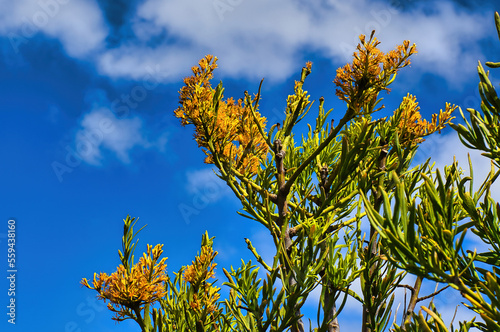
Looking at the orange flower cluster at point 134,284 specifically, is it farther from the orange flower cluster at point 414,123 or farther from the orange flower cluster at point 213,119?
the orange flower cluster at point 414,123

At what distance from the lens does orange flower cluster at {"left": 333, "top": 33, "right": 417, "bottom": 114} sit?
2.77m

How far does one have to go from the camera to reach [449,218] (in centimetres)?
182

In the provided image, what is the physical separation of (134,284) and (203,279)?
0.58 meters

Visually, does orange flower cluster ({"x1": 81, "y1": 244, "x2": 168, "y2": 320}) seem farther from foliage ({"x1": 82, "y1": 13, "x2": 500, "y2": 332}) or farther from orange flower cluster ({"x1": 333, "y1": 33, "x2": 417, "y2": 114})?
orange flower cluster ({"x1": 333, "y1": 33, "x2": 417, "y2": 114})

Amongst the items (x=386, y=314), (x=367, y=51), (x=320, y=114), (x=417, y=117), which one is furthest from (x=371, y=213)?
(x=320, y=114)

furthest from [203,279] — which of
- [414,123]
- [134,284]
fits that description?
[414,123]

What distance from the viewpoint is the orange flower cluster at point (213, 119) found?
9.73ft

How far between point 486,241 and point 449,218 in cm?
52

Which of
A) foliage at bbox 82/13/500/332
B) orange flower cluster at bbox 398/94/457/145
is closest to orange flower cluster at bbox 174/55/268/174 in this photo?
foliage at bbox 82/13/500/332

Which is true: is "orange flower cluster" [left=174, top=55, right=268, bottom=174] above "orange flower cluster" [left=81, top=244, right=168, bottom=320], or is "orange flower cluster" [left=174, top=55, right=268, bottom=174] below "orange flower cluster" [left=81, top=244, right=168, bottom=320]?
above

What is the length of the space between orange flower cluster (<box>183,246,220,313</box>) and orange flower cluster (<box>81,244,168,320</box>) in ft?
0.97

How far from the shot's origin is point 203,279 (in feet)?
10.8

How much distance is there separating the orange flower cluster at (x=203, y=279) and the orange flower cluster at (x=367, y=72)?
1584 millimetres

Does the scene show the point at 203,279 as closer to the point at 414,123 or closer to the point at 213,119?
the point at 213,119
